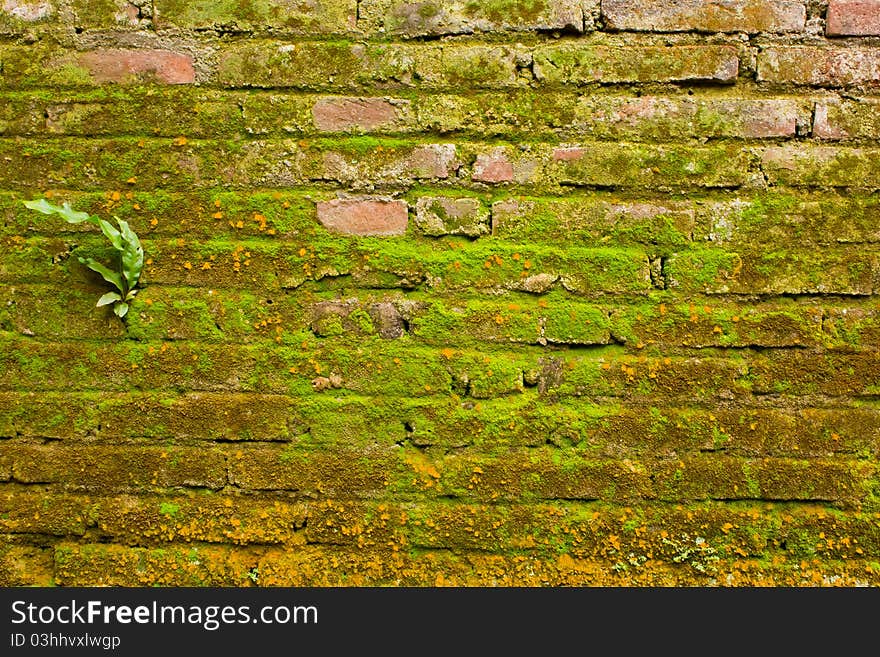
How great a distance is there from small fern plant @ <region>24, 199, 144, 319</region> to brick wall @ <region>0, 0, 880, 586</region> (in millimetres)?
49

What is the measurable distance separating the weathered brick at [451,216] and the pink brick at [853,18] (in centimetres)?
110

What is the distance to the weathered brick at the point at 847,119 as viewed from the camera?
1.94 m

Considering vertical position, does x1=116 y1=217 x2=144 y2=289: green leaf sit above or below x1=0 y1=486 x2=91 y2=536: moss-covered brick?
above

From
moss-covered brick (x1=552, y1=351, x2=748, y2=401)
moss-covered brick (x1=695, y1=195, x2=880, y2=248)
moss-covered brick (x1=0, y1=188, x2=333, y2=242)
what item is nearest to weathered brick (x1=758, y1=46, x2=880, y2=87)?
moss-covered brick (x1=695, y1=195, x2=880, y2=248)

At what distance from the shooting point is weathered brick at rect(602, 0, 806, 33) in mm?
1933

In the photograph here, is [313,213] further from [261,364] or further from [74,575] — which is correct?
[74,575]

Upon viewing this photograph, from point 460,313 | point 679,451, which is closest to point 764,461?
point 679,451

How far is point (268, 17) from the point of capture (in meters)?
1.97

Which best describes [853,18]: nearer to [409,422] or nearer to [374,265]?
[374,265]

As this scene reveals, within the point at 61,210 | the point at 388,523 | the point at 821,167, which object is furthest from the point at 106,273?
the point at 821,167

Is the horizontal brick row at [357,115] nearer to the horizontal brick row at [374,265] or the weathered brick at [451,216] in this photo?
the weathered brick at [451,216]

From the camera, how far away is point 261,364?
1.97m

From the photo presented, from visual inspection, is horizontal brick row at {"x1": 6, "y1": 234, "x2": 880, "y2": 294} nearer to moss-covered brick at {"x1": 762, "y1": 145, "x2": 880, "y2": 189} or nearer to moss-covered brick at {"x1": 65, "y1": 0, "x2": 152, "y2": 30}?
moss-covered brick at {"x1": 762, "y1": 145, "x2": 880, "y2": 189}

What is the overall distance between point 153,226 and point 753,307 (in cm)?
174
